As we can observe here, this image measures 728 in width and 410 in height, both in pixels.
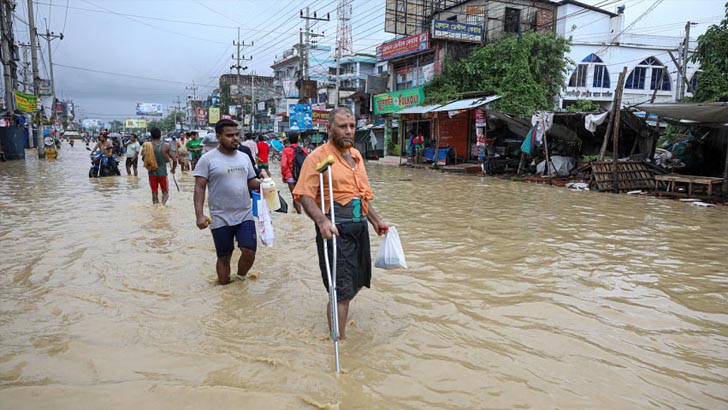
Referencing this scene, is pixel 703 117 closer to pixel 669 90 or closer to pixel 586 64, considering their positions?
pixel 586 64

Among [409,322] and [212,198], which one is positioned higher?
[212,198]

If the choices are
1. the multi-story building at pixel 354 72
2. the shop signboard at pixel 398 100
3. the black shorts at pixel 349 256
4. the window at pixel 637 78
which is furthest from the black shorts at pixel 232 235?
the multi-story building at pixel 354 72

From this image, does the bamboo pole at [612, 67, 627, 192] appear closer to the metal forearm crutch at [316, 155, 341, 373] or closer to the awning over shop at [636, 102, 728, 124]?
the awning over shop at [636, 102, 728, 124]

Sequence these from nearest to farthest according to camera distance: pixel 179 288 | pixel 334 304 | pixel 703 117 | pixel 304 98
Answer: pixel 334 304
pixel 179 288
pixel 703 117
pixel 304 98

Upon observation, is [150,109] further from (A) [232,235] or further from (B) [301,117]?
(A) [232,235]

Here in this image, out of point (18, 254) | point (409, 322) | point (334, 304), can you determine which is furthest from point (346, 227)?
point (18, 254)

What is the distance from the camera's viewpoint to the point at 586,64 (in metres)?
27.9

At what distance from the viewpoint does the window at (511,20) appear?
26094 mm

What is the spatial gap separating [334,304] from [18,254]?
16.4 ft

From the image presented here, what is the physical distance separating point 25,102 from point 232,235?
25076 mm

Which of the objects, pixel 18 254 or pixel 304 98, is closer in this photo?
pixel 18 254

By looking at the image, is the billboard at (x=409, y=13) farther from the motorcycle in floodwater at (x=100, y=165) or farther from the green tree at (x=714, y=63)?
the motorcycle in floodwater at (x=100, y=165)

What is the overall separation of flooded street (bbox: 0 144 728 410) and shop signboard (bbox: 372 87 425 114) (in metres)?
19.7

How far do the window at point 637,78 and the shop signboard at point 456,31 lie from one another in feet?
35.4
